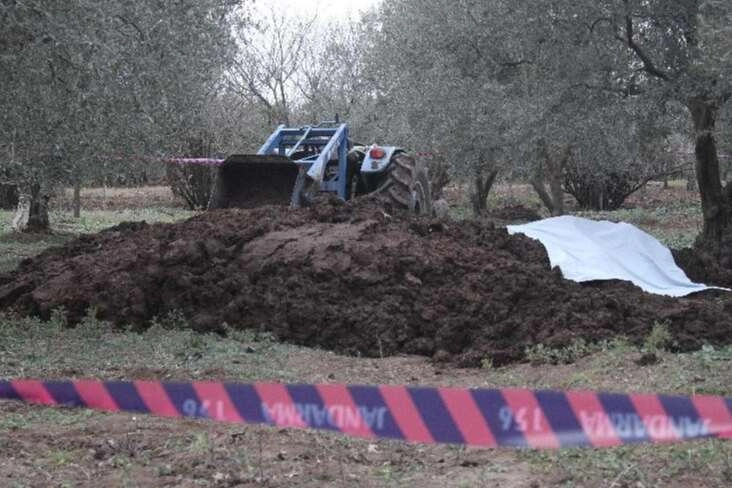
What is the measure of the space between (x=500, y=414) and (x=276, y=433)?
1.37m

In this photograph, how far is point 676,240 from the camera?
50.9ft

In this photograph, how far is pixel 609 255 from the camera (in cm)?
1073

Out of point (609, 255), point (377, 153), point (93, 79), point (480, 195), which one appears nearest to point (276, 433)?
point (93, 79)

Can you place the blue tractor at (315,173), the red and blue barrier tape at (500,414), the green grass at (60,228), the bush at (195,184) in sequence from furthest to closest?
the bush at (195,184), the green grass at (60,228), the blue tractor at (315,173), the red and blue barrier tape at (500,414)

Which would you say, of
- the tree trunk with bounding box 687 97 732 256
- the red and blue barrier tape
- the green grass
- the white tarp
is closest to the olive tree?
the green grass

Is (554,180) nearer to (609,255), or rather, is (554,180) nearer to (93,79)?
(609,255)

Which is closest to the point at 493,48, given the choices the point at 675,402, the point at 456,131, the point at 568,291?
the point at 456,131

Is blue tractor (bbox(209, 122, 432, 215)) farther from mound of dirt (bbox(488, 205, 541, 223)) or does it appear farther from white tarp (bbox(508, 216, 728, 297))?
mound of dirt (bbox(488, 205, 541, 223))

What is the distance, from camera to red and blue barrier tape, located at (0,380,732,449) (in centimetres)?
431

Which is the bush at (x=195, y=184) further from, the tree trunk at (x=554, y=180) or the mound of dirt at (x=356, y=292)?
the mound of dirt at (x=356, y=292)

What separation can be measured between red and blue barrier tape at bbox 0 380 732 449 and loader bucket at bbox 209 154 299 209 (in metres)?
7.13

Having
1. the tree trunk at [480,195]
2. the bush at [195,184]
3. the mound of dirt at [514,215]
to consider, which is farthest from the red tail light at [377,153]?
the bush at [195,184]

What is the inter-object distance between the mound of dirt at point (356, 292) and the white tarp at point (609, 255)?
561 millimetres

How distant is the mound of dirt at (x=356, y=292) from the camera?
7.82m
